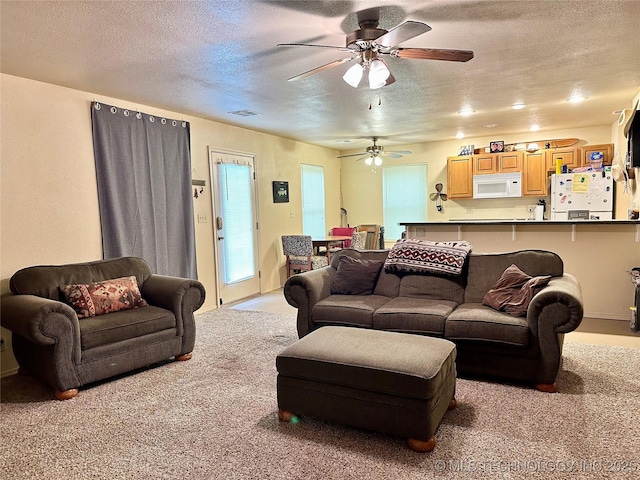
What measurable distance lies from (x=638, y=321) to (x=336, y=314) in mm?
2939

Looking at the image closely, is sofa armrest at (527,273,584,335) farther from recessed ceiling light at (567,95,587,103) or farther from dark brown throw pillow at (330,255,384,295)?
recessed ceiling light at (567,95,587,103)

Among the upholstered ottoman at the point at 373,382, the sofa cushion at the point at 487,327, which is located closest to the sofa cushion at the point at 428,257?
the sofa cushion at the point at 487,327

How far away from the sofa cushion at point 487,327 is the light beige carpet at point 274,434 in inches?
13.4

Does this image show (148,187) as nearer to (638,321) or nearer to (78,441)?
(78,441)

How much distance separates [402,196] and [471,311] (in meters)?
5.30

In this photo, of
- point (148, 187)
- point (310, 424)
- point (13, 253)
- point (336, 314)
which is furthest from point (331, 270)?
point (13, 253)

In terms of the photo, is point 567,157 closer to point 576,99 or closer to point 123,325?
point 576,99

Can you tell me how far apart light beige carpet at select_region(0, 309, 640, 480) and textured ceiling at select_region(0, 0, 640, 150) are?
237 cm

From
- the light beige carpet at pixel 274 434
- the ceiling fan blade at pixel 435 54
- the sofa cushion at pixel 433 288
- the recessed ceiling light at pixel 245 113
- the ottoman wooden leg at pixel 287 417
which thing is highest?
the recessed ceiling light at pixel 245 113

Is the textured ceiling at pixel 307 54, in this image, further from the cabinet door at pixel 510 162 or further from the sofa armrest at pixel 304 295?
the sofa armrest at pixel 304 295

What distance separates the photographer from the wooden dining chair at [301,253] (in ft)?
21.1

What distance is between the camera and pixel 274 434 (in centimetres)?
238

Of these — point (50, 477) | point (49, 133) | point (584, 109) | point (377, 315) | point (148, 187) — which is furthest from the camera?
point (584, 109)

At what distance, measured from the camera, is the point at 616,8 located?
2.50 meters
